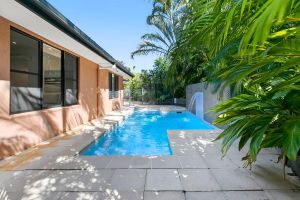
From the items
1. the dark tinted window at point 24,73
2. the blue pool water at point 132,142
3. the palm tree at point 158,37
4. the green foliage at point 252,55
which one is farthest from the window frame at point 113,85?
the green foliage at point 252,55

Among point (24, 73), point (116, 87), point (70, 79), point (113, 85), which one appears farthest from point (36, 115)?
point (116, 87)

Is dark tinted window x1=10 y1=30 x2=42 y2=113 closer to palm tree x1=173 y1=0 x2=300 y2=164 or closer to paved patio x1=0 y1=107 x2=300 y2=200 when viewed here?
paved patio x1=0 y1=107 x2=300 y2=200

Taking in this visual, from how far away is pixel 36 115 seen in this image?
699 centimetres

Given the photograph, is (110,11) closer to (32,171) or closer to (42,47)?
(42,47)

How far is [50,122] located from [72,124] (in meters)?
1.96

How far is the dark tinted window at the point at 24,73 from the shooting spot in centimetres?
612

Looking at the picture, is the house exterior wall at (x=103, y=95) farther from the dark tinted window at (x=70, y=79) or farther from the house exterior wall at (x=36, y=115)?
the dark tinted window at (x=70, y=79)

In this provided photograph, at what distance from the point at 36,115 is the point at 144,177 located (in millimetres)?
4178

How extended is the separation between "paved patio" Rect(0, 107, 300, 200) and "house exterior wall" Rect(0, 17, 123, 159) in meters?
0.47

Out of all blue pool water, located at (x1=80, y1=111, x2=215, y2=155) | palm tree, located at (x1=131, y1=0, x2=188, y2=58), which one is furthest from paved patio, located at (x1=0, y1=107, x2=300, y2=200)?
palm tree, located at (x1=131, y1=0, x2=188, y2=58)

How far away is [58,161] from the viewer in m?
5.29

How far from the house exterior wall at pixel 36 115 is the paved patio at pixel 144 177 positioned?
47 cm

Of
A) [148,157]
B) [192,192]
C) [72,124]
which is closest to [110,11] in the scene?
[72,124]

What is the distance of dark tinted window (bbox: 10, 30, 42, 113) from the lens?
6121 mm
